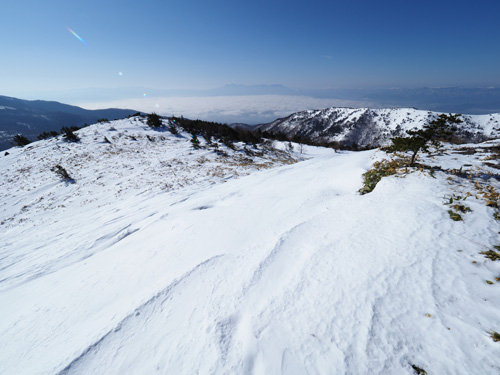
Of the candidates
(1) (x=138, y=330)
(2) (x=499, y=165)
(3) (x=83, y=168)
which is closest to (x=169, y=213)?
(1) (x=138, y=330)

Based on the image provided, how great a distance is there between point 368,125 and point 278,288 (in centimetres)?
19345

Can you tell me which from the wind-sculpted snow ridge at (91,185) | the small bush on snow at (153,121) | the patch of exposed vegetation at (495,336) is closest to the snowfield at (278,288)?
the patch of exposed vegetation at (495,336)

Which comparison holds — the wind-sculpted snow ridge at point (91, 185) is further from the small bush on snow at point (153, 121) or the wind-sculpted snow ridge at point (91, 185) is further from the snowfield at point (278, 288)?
the small bush on snow at point (153, 121)

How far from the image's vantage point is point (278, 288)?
4.02m

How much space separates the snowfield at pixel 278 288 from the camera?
2957 millimetres

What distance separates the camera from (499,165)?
330 inches

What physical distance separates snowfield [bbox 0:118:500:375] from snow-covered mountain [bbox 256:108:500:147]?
146310mm

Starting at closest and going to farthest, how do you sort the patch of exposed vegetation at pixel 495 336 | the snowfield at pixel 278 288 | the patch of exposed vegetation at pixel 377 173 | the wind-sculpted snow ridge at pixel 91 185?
the patch of exposed vegetation at pixel 495 336, the snowfield at pixel 278 288, the patch of exposed vegetation at pixel 377 173, the wind-sculpted snow ridge at pixel 91 185

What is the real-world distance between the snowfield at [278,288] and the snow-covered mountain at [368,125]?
480ft

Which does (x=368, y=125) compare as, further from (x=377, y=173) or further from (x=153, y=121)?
(x=377, y=173)

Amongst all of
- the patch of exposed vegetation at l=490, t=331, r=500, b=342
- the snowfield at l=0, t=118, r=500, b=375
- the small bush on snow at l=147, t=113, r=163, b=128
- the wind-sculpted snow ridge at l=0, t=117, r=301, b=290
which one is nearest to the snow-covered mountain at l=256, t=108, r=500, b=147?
the small bush on snow at l=147, t=113, r=163, b=128

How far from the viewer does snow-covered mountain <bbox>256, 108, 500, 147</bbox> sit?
140 metres

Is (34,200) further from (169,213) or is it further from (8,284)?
(169,213)

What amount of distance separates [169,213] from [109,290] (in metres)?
4.64
